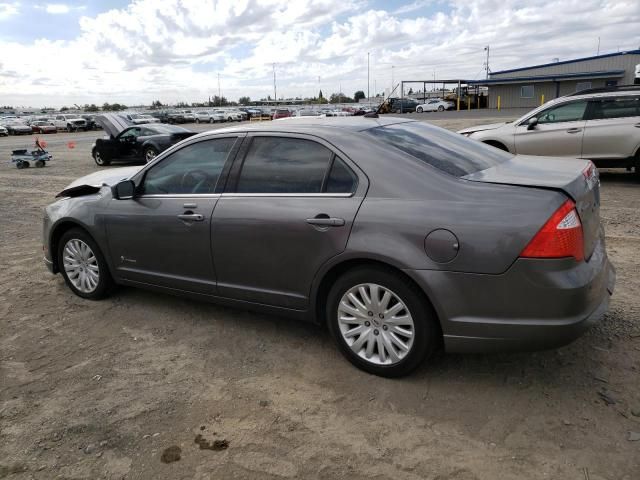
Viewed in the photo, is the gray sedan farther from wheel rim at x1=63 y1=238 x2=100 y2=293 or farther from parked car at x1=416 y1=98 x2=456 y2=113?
parked car at x1=416 y1=98 x2=456 y2=113

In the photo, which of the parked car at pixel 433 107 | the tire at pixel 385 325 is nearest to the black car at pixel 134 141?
the tire at pixel 385 325

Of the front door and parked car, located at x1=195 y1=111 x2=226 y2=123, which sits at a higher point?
the front door

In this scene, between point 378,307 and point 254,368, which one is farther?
point 254,368

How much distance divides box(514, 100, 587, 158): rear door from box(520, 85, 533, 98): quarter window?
4248 centimetres

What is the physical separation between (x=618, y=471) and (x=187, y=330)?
306 centimetres

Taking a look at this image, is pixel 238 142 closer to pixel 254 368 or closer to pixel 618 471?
pixel 254 368

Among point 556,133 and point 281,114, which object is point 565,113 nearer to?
point 556,133

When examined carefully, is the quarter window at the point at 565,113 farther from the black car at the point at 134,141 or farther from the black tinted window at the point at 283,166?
the black car at the point at 134,141

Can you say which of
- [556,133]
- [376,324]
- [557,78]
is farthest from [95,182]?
[557,78]

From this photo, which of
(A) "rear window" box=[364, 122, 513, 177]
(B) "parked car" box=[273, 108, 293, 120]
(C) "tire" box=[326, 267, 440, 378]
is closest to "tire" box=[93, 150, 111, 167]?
(A) "rear window" box=[364, 122, 513, 177]

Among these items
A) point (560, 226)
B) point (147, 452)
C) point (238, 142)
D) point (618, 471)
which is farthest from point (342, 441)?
point (238, 142)

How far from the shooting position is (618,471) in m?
2.51

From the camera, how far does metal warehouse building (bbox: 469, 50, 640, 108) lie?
44.7m

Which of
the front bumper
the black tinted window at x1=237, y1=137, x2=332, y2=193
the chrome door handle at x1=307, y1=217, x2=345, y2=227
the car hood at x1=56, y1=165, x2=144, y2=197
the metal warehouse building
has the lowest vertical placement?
the front bumper
